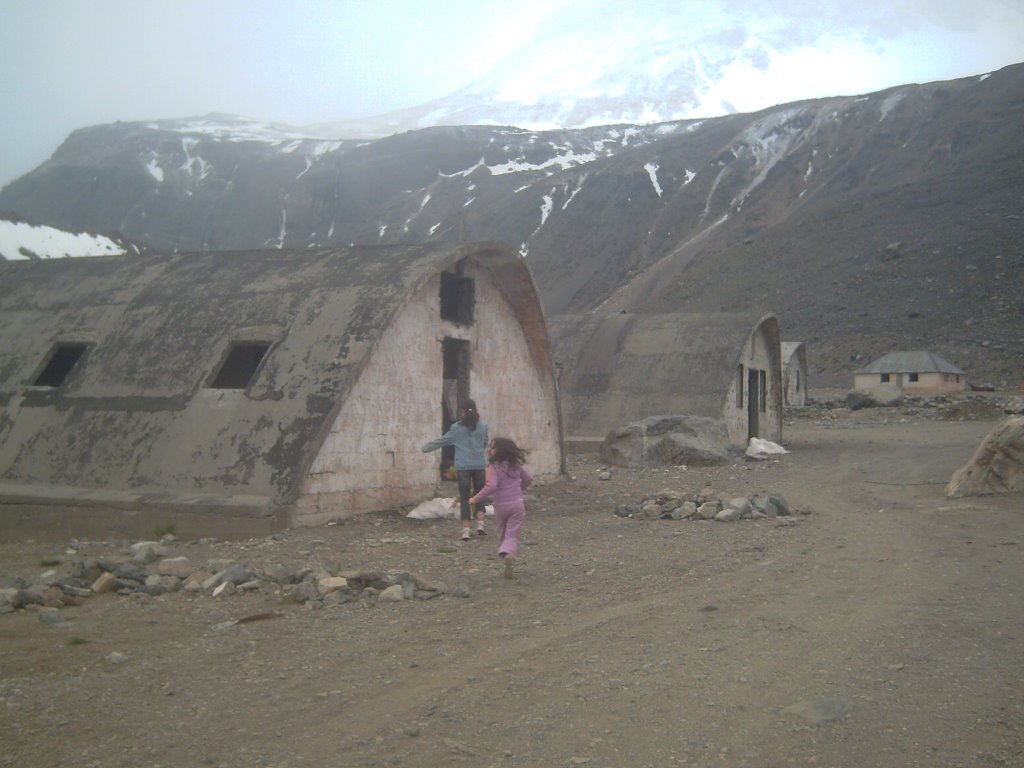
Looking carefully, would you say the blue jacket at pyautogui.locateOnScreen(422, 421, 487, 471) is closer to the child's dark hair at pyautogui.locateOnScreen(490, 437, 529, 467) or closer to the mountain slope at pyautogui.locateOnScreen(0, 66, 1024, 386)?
the child's dark hair at pyautogui.locateOnScreen(490, 437, 529, 467)

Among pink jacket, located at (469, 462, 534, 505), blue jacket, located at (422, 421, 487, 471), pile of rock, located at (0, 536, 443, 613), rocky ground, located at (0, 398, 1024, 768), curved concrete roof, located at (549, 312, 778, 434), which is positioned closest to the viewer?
rocky ground, located at (0, 398, 1024, 768)

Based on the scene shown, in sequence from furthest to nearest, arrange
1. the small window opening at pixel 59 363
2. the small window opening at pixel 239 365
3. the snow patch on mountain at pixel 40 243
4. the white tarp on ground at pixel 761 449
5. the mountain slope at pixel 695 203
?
1. the mountain slope at pixel 695 203
2. the snow patch on mountain at pixel 40 243
3. the white tarp on ground at pixel 761 449
4. the small window opening at pixel 59 363
5. the small window opening at pixel 239 365

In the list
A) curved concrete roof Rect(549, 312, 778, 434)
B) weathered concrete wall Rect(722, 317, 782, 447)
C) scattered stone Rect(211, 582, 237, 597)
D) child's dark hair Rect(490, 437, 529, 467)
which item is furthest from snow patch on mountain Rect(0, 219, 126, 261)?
scattered stone Rect(211, 582, 237, 597)

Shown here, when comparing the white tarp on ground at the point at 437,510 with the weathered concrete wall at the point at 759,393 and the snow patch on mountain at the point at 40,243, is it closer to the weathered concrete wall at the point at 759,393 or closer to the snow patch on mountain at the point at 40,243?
the weathered concrete wall at the point at 759,393

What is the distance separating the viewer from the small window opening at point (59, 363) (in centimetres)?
1345

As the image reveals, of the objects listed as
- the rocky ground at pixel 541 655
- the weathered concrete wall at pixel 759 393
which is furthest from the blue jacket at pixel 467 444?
the weathered concrete wall at pixel 759 393

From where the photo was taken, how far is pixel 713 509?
11562 mm

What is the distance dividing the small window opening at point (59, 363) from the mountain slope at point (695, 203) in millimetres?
6021

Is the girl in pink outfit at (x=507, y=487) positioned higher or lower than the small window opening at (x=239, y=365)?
lower

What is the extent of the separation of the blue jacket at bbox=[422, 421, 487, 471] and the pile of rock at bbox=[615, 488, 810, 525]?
2.61m

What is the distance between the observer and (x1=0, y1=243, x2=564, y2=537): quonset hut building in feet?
35.3

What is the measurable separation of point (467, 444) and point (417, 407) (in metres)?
2.79

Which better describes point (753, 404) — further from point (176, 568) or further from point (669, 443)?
point (176, 568)

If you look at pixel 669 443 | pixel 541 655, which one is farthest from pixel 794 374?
pixel 541 655
